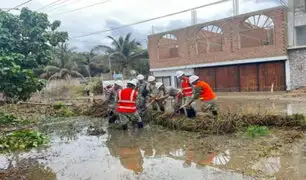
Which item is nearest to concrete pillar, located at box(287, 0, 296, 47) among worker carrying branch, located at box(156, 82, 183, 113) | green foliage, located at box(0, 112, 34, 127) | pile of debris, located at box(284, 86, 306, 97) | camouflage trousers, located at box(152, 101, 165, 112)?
pile of debris, located at box(284, 86, 306, 97)

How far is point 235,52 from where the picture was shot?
77.2ft

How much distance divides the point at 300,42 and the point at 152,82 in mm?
15617

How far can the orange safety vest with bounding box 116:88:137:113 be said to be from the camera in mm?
9266

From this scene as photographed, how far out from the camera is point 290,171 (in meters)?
5.02

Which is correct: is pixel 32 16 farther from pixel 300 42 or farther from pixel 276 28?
pixel 300 42

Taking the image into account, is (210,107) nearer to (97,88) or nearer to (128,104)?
(128,104)

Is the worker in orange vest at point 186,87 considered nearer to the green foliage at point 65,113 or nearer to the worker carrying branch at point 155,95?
the worker carrying branch at point 155,95

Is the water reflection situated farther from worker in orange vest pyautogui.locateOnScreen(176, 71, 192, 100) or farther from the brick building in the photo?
the brick building

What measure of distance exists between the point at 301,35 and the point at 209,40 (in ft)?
22.5

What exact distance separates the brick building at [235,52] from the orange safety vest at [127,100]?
15.3m

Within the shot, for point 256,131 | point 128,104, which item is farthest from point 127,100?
point 256,131

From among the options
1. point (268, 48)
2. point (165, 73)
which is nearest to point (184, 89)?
point (268, 48)

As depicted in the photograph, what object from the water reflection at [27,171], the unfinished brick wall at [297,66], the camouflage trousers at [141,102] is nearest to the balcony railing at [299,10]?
the unfinished brick wall at [297,66]

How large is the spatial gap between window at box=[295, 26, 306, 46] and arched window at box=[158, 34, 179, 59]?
9943mm
